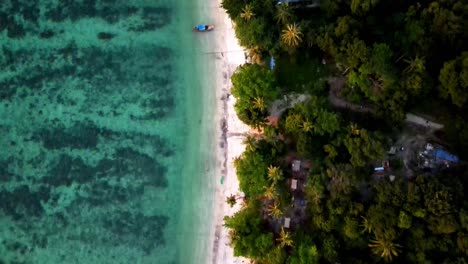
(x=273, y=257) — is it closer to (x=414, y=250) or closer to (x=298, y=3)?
(x=414, y=250)

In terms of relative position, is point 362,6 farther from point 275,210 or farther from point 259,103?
point 275,210

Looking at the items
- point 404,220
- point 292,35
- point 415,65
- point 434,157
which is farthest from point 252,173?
point 434,157

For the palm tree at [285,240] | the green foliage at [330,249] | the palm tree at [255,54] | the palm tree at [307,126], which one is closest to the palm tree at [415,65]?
the palm tree at [307,126]

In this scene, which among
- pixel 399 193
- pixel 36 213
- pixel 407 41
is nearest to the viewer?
pixel 399 193

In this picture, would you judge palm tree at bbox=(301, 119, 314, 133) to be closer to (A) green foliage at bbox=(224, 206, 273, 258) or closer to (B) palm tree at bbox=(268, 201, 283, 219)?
(B) palm tree at bbox=(268, 201, 283, 219)

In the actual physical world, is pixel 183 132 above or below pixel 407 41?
below

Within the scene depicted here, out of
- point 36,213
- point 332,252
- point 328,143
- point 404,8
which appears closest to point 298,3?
point 404,8
